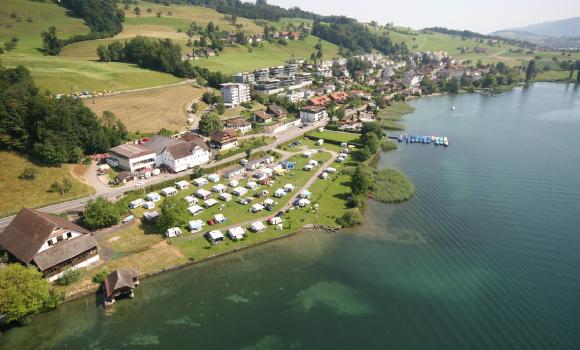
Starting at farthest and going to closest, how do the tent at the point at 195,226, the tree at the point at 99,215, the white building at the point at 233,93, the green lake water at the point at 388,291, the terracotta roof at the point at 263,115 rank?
1. the white building at the point at 233,93
2. the terracotta roof at the point at 263,115
3. the tent at the point at 195,226
4. the tree at the point at 99,215
5. the green lake water at the point at 388,291

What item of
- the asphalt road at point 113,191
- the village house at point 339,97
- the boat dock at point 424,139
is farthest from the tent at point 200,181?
the village house at point 339,97

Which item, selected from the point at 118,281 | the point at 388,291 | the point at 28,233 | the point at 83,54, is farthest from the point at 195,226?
the point at 83,54

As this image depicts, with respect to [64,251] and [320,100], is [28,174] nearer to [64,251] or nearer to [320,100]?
[64,251]

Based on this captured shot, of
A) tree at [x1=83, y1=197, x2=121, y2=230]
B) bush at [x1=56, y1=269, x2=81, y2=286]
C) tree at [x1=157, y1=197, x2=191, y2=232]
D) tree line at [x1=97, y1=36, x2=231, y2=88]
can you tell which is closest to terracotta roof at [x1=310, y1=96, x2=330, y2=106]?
tree line at [x1=97, y1=36, x2=231, y2=88]

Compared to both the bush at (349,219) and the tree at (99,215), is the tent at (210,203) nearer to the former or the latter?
the tree at (99,215)

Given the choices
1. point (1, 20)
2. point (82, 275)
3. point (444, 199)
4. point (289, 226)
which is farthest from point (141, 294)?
point (1, 20)

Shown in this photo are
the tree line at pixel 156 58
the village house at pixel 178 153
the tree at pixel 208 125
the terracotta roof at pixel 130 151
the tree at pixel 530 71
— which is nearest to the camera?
the terracotta roof at pixel 130 151

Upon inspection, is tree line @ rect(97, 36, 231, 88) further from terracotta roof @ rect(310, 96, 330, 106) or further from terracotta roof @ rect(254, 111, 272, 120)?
terracotta roof @ rect(310, 96, 330, 106)
